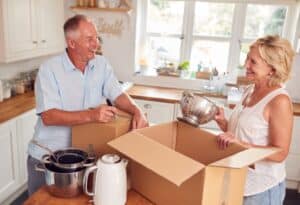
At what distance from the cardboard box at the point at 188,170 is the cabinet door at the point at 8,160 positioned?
5.16ft

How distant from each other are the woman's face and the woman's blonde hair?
0.06 feet

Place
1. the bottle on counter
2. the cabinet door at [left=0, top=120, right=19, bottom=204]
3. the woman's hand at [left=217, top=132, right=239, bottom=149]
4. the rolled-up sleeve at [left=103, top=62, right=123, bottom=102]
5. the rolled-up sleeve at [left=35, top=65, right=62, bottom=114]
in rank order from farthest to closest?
the bottle on counter
the cabinet door at [left=0, top=120, right=19, bottom=204]
the rolled-up sleeve at [left=103, top=62, right=123, bottom=102]
the rolled-up sleeve at [left=35, top=65, right=62, bottom=114]
the woman's hand at [left=217, top=132, right=239, bottom=149]

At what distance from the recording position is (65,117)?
138 centimetres

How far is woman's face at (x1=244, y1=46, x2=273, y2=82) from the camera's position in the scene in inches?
55.2

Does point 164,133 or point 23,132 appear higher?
point 164,133

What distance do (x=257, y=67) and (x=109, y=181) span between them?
33.3 inches

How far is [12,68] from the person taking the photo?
10.2 feet

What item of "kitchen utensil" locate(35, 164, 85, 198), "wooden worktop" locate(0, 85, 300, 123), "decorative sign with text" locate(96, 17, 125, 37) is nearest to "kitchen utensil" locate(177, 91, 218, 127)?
"kitchen utensil" locate(35, 164, 85, 198)

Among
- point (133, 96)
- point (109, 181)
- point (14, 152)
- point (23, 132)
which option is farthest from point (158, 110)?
point (109, 181)

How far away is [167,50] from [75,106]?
2290 millimetres

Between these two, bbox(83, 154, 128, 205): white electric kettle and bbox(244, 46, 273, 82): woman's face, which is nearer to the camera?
bbox(83, 154, 128, 205): white electric kettle

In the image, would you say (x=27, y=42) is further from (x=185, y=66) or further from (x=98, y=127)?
(x=98, y=127)

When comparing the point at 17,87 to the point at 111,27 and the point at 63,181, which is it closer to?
the point at 111,27

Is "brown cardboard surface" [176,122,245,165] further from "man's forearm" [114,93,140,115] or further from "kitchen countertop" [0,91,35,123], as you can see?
"kitchen countertop" [0,91,35,123]
